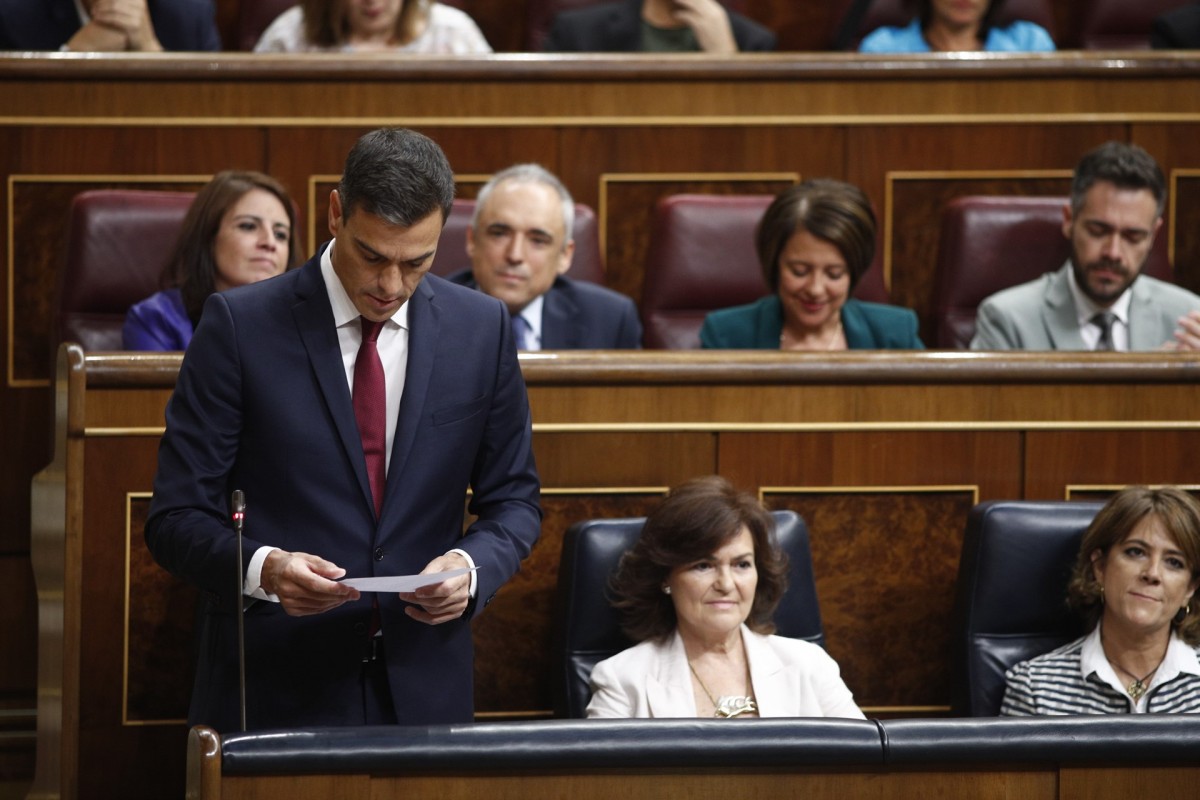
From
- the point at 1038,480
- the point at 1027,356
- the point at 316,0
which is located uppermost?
the point at 316,0

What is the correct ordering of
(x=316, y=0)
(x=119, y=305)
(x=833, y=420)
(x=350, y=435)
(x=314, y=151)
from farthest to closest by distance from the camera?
(x=316, y=0) → (x=314, y=151) → (x=119, y=305) → (x=833, y=420) → (x=350, y=435)

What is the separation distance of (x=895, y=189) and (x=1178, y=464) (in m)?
0.68

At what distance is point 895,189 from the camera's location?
205 centimetres

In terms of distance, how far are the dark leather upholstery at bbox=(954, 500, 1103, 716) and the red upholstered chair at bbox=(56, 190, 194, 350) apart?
0.97 meters

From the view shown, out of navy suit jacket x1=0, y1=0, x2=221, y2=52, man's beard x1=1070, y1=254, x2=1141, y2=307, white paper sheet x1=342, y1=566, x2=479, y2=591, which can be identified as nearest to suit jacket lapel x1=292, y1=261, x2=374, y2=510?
white paper sheet x1=342, y1=566, x2=479, y2=591

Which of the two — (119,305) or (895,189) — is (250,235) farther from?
(895,189)

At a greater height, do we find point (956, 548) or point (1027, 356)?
point (1027, 356)

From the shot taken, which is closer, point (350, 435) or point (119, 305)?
point (350, 435)

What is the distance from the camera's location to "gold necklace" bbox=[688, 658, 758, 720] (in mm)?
1281

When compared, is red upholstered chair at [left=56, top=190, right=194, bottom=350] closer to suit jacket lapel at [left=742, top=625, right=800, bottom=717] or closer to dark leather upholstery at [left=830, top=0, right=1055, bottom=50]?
suit jacket lapel at [left=742, top=625, right=800, bottom=717]

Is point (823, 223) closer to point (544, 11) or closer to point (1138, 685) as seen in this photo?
point (1138, 685)

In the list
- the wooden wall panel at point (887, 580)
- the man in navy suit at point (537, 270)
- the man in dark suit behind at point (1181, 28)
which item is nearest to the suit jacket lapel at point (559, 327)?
the man in navy suit at point (537, 270)

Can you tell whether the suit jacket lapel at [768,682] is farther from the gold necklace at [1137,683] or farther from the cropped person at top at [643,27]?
the cropped person at top at [643,27]

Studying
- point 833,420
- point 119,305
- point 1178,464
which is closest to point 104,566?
point 119,305
